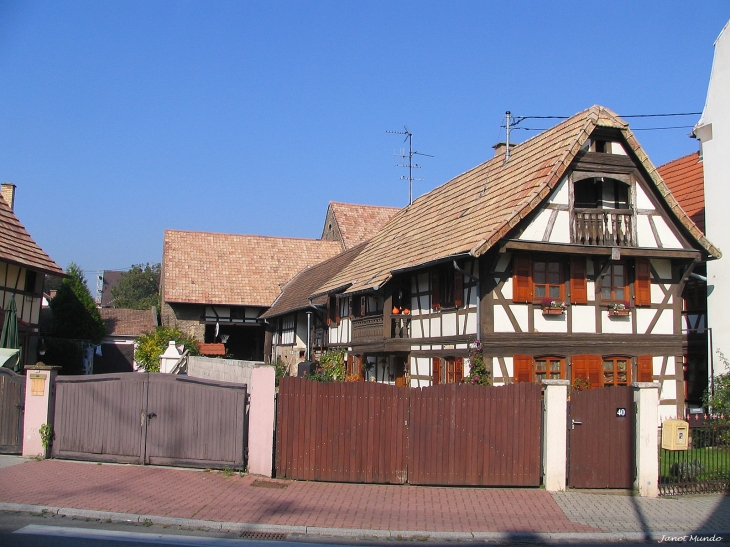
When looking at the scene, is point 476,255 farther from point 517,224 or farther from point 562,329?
point 562,329

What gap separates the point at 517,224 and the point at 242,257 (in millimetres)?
28915

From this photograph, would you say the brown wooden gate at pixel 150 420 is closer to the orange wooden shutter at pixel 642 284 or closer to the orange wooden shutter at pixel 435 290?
the orange wooden shutter at pixel 435 290

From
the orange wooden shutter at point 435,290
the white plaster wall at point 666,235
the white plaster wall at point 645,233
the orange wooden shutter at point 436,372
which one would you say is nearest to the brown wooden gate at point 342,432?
the orange wooden shutter at point 436,372

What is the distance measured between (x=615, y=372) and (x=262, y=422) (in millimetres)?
9499

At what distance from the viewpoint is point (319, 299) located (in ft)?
95.2

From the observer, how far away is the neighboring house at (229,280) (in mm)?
39438

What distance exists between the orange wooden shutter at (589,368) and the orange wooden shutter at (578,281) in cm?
139

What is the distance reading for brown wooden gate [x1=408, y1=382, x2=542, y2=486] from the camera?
12633mm

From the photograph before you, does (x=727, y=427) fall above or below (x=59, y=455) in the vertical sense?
above

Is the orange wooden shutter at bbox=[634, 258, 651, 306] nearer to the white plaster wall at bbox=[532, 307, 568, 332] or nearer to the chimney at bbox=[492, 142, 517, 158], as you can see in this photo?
the white plaster wall at bbox=[532, 307, 568, 332]

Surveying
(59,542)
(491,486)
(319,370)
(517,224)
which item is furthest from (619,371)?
(59,542)

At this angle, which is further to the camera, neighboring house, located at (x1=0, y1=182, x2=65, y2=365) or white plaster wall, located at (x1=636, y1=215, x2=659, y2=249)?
neighboring house, located at (x1=0, y1=182, x2=65, y2=365)

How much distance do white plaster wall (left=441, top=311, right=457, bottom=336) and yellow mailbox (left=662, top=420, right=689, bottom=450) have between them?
6652mm

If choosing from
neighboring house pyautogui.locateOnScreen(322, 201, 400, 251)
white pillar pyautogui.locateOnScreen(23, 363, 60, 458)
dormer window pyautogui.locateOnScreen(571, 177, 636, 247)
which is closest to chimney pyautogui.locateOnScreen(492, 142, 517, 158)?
dormer window pyautogui.locateOnScreen(571, 177, 636, 247)
